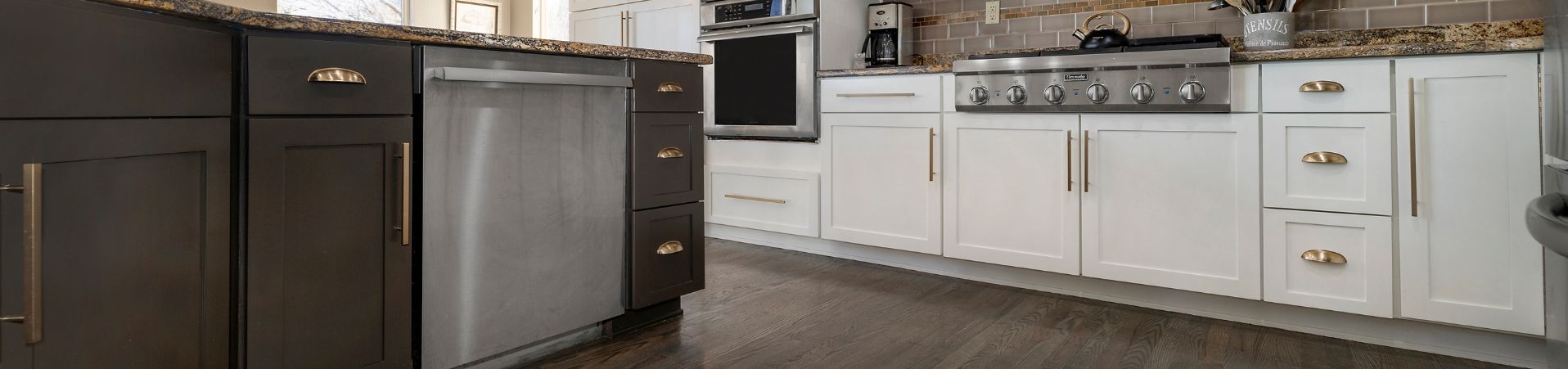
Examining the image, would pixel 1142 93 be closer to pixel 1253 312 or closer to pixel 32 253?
pixel 1253 312

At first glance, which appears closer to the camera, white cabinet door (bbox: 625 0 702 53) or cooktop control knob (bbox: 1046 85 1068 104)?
cooktop control knob (bbox: 1046 85 1068 104)

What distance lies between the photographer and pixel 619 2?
4.18 m

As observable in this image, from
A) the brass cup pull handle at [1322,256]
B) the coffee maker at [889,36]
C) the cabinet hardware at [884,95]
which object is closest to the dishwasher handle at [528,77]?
the cabinet hardware at [884,95]

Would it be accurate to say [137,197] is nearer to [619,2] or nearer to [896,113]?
[896,113]

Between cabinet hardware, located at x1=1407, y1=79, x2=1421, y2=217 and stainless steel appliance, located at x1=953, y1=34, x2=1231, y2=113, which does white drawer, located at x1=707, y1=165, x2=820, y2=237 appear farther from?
cabinet hardware, located at x1=1407, y1=79, x2=1421, y2=217

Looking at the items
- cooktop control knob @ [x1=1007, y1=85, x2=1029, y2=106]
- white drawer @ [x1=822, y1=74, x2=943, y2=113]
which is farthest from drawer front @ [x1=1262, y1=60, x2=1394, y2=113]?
white drawer @ [x1=822, y1=74, x2=943, y2=113]

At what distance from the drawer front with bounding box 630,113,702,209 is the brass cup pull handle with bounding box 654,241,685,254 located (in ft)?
0.37

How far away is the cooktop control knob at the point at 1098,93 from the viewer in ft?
7.90

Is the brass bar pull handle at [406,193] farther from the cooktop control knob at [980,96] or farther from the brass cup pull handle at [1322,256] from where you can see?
the brass cup pull handle at [1322,256]

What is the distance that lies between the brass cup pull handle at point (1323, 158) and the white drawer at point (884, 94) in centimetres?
110

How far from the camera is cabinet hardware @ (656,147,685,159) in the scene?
2.12 m

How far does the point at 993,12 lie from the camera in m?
3.32

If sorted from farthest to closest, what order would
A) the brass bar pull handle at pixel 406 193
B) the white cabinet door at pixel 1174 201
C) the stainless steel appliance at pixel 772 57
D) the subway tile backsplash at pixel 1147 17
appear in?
the stainless steel appliance at pixel 772 57 < the subway tile backsplash at pixel 1147 17 < the white cabinet door at pixel 1174 201 < the brass bar pull handle at pixel 406 193

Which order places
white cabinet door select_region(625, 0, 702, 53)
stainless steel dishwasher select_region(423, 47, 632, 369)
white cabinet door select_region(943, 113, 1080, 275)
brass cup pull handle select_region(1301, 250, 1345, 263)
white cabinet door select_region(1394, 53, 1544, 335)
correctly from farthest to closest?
white cabinet door select_region(625, 0, 702, 53)
white cabinet door select_region(943, 113, 1080, 275)
brass cup pull handle select_region(1301, 250, 1345, 263)
white cabinet door select_region(1394, 53, 1544, 335)
stainless steel dishwasher select_region(423, 47, 632, 369)
